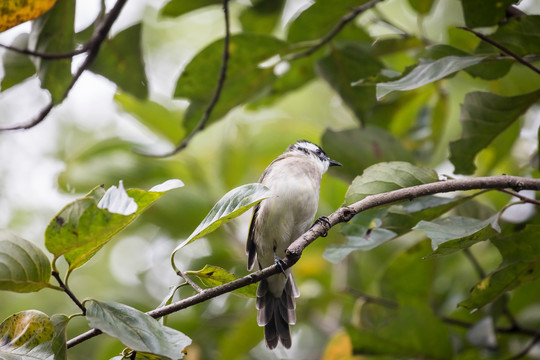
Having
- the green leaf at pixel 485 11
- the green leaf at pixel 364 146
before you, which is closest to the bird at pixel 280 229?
the green leaf at pixel 364 146

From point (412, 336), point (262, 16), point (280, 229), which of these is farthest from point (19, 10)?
point (412, 336)

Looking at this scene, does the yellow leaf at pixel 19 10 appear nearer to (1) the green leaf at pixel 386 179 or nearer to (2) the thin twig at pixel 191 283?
(2) the thin twig at pixel 191 283

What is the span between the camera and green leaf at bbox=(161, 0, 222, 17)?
3.08 meters

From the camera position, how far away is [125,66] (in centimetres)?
317

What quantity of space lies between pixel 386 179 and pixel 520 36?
0.82 metres

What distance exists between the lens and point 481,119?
2549 millimetres

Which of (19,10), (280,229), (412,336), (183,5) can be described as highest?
(19,10)

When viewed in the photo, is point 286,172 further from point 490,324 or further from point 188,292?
point 490,324

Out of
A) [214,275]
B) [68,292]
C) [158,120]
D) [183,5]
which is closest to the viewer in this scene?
[68,292]

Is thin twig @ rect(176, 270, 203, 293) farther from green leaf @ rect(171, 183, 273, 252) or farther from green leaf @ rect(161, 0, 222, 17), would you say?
green leaf @ rect(161, 0, 222, 17)

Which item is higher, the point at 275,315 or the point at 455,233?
the point at 455,233

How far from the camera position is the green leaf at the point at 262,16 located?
3.45 metres

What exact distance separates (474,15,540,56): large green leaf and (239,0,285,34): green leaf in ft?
4.45

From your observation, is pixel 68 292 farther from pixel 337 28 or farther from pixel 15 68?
pixel 337 28
